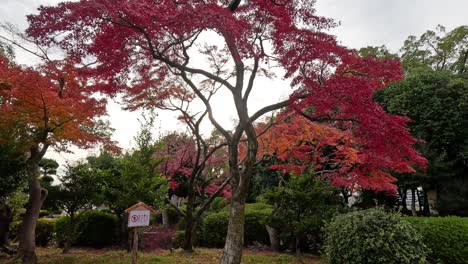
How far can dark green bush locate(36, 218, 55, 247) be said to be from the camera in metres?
11.1

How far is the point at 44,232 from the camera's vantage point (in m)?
11.2

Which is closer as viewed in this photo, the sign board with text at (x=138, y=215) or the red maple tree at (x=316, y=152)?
the sign board with text at (x=138, y=215)

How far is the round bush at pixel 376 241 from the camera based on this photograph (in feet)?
17.1

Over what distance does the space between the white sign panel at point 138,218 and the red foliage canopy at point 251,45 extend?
2.93 meters

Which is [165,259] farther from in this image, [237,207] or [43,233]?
[43,233]

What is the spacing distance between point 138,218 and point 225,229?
618 centimetres

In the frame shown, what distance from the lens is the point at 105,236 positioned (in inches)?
451

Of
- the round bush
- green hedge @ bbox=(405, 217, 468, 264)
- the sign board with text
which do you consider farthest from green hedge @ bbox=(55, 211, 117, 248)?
green hedge @ bbox=(405, 217, 468, 264)

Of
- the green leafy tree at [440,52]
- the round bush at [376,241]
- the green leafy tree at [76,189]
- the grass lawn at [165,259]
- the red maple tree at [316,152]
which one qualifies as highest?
the green leafy tree at [440,52]

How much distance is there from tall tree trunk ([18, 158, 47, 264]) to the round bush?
6.67 m

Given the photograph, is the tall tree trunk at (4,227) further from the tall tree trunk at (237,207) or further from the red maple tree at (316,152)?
the red maple tree at (316,152)

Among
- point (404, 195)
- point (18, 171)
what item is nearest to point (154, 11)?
point (18, 171)

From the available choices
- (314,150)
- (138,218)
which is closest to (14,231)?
(138,218)

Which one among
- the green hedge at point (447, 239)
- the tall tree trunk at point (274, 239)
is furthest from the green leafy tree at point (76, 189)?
the green hedge at point (447, 239)
